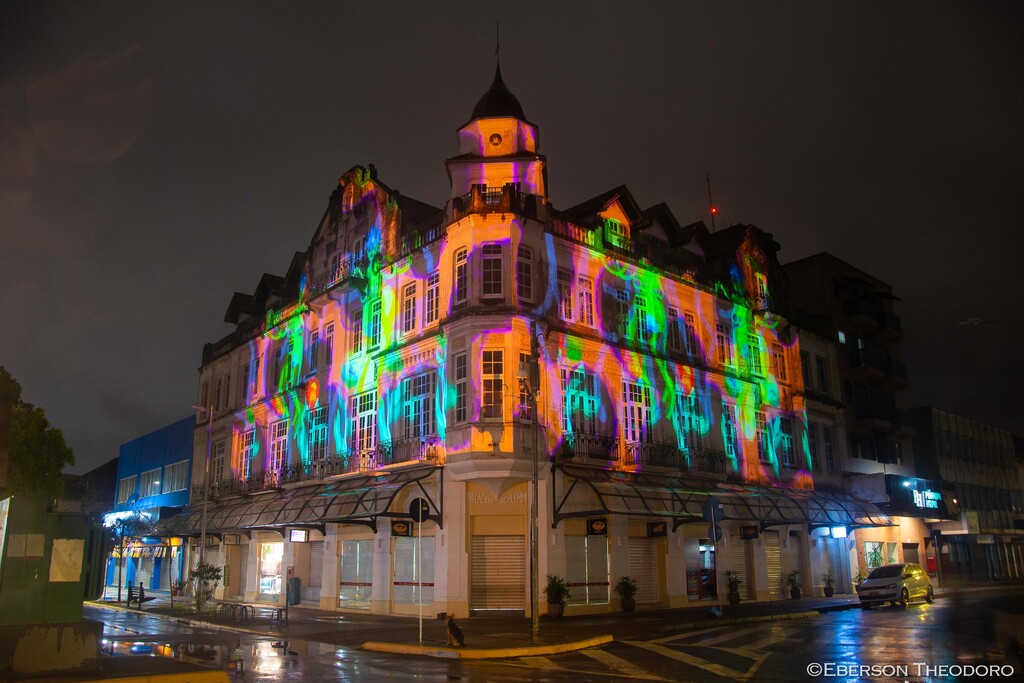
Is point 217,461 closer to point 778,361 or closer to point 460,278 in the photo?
point 460,278

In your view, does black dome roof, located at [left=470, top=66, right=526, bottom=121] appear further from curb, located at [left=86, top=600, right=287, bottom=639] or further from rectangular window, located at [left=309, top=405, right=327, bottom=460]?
curb, located at [left=86, top=600, right=287, bottom=639]

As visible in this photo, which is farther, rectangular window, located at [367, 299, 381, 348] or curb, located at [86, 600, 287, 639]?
rectangular window, located at [367, 299, 381, 348]

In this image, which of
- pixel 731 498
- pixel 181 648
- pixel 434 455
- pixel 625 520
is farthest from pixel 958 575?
pixel 181 648

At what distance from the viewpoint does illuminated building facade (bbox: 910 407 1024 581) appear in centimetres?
5116

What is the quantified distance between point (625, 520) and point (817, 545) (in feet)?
48.4

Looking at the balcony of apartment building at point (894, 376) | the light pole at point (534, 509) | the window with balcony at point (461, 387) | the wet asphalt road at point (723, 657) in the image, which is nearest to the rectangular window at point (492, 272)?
the window with balcony at point (461, 387)

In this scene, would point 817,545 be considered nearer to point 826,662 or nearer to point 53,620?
point 826,662

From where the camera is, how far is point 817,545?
38344 millimetres

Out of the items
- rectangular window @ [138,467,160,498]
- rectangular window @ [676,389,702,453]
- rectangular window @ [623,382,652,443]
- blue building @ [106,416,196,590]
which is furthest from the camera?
rectangular window @ [138,467,160,498]

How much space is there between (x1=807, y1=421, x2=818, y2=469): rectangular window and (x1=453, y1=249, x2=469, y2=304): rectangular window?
22.0 m

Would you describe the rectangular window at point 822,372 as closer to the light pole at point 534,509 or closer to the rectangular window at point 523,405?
the rectangular window at point 523,405

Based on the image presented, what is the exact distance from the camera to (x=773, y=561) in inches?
1415

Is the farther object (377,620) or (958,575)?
(958,575)

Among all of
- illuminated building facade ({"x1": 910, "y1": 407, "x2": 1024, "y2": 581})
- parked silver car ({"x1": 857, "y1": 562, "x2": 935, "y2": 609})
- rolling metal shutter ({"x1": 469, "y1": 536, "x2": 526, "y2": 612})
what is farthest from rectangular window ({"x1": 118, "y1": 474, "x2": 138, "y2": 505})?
illuminated building facade ({"x1": 910, "y1": 407, "x2": 1024, "y2": 581})
